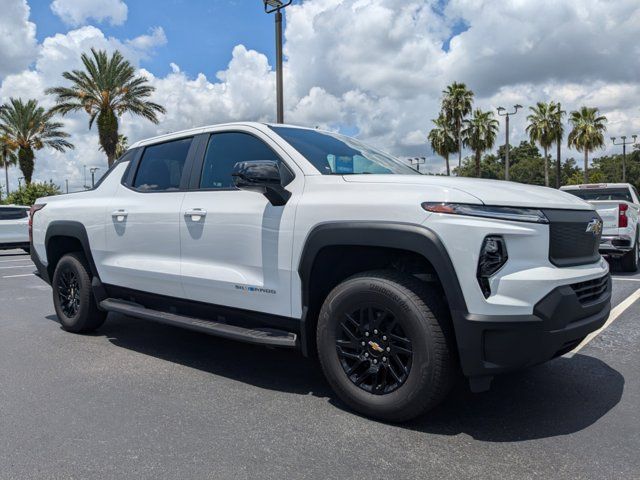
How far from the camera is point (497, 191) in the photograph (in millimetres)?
2953

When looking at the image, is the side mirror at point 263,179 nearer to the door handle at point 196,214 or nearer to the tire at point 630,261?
the door handle at point 196,214

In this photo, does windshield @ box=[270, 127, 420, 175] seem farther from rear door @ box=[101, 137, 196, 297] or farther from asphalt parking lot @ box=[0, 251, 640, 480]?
asphalt parking lot @ box=[0, 251, 640, 480]

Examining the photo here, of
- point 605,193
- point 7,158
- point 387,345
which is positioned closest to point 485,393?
point 387,345

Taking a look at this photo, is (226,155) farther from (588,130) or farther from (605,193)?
(588,130)

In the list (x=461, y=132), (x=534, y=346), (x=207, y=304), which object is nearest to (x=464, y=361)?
(x=534, y=346)

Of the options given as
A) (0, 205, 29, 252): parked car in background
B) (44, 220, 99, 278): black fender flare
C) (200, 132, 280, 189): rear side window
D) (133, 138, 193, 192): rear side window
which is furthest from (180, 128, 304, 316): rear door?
(0, 205, 29, 252): parked car in background

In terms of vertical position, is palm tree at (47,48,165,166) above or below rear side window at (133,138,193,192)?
above

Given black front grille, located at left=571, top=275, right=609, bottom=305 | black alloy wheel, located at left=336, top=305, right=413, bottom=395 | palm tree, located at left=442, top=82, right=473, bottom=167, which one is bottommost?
black alloy wheel, located at left=336, top=305, right=413, bottom=395

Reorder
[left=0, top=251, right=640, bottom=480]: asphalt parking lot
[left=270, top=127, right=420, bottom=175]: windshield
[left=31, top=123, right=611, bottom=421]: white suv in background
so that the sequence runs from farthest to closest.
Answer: [left=270, top=127, right=420, bottom=175]: windshield, [left=31, top=123, right=611, bottom=421]: white suv in background, [left=0, top=251, right=640, bottom=480]: asphalt parking lot

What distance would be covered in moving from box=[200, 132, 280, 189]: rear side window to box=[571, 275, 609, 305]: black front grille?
2.15 meters

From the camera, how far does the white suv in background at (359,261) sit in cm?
275

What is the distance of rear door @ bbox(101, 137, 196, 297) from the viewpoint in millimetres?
4207

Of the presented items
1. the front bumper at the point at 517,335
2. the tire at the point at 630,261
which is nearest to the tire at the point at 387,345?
the front bumper at the point at 517,335

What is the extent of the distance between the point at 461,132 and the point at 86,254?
41.7m
